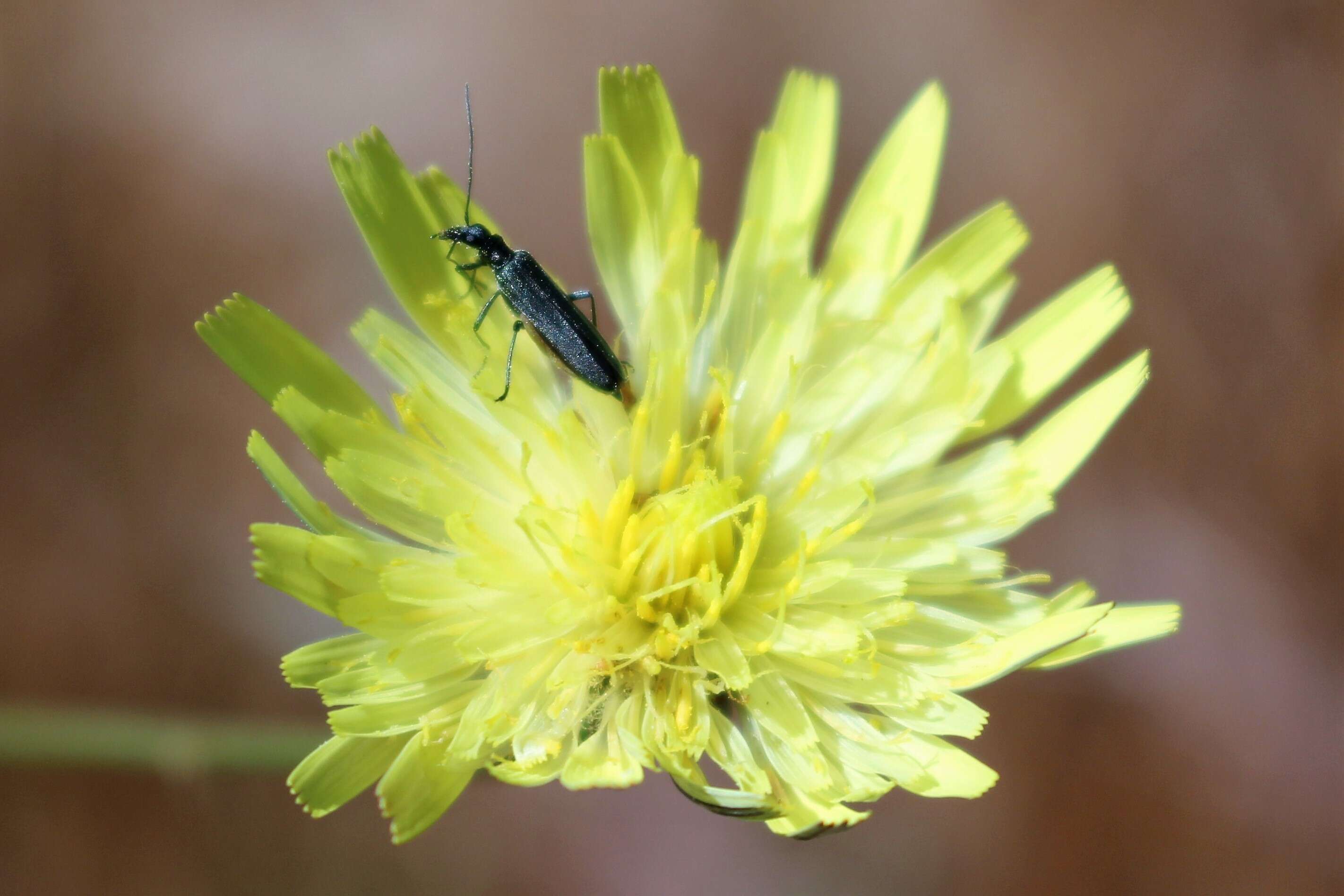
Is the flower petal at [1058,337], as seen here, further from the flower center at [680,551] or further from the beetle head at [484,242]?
the beetle head at [484,242]

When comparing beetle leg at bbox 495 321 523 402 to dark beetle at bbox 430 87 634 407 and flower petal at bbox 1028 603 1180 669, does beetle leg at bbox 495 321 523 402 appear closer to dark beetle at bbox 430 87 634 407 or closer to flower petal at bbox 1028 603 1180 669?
dark beetle at bbox 430 87 634 407

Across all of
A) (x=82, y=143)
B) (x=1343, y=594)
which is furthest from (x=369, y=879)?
(x=1343, y=594)

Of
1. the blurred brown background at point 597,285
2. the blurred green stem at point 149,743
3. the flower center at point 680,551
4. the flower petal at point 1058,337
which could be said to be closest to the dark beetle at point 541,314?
the flower center at point 680,551

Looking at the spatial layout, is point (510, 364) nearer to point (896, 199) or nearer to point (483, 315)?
point (483, 315)

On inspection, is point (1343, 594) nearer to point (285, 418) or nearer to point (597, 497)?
point (597, 497)

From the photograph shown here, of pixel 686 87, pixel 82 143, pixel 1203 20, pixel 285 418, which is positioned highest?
pixel 82 143

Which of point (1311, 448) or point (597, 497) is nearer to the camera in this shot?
point (597, 497)
